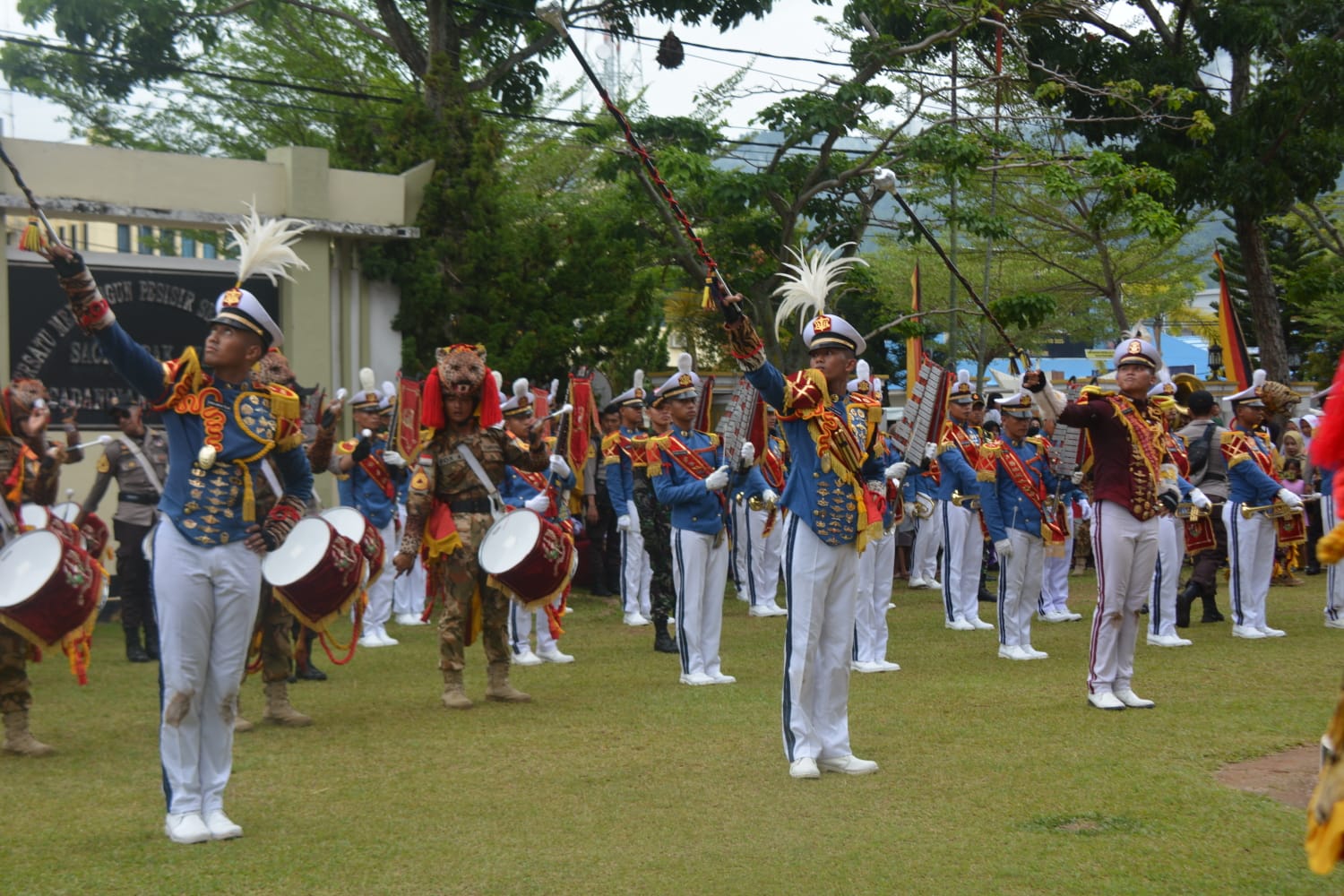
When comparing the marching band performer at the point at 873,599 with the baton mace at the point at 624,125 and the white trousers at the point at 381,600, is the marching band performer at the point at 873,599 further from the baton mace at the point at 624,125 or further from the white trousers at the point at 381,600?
the white trousers at the point at 381,600

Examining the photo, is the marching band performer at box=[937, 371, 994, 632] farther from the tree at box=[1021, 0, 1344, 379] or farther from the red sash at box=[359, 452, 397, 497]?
the tree at box=[1021, 0, 1344, 379]

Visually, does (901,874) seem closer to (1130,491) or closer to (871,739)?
(871,739)

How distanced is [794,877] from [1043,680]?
17.5 ft

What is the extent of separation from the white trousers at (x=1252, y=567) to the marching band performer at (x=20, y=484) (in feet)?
32.2

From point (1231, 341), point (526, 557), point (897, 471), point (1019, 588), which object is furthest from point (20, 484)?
point (1231, 341)

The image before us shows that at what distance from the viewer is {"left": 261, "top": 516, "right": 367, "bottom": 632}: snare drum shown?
7.83m

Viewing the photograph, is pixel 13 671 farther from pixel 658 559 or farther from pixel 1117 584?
pixel 1117 584

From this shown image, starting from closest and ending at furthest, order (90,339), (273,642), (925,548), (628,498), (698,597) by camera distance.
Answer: (273,642), (698,597), (628,498), (90,339), (925,548)

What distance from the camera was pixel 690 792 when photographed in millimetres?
6922

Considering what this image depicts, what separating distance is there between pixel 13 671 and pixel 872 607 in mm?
6230

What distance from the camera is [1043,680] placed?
1031 centimetres

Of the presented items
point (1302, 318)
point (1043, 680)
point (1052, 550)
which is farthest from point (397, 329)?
point (1302, 318)

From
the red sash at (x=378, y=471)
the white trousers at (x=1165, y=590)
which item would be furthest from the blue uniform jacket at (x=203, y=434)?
the white trousers at (x=1165, y=590)

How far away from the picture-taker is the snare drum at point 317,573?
7.83 meters
